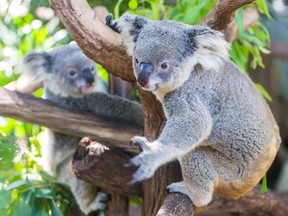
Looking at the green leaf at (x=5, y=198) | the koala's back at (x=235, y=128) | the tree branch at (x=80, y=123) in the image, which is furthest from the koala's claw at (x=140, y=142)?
the tree branch at (x=80, y=123)

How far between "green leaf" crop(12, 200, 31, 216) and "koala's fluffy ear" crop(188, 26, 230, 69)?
1776mm

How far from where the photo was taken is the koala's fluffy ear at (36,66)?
15.0 feet

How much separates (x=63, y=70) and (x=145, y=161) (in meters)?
2.04

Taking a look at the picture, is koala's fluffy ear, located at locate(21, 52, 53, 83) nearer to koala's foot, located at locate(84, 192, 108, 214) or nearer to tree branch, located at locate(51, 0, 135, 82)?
koala's foot, located at locate(84, 192, 108, 214)

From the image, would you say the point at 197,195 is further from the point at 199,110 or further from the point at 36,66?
the point at 36,66

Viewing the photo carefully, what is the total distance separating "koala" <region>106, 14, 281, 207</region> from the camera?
3.07 metres

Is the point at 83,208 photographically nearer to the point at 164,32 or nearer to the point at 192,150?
the point at 192,150

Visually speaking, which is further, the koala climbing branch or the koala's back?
the koala's back

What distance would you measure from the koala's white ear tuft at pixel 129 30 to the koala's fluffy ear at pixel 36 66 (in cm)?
151

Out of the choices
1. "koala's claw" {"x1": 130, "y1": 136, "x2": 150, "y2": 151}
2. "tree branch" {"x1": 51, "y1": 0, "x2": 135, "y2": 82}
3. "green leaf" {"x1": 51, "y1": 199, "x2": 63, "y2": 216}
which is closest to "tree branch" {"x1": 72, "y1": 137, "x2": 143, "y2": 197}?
"green leaf" {"x1": 51, "y1": 199, "x2": 63, "y2": 216}

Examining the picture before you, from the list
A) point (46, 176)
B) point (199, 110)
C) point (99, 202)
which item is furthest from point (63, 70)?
point (199, 110)

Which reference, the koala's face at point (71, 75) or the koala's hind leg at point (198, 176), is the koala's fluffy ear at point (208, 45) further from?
the koala's face at point (71, 75)

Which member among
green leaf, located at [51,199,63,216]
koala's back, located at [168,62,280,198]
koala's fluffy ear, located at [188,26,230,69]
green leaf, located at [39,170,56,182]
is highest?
koala's fluffy ear, located at [188,26,230,69]

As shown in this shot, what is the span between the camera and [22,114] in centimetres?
416
